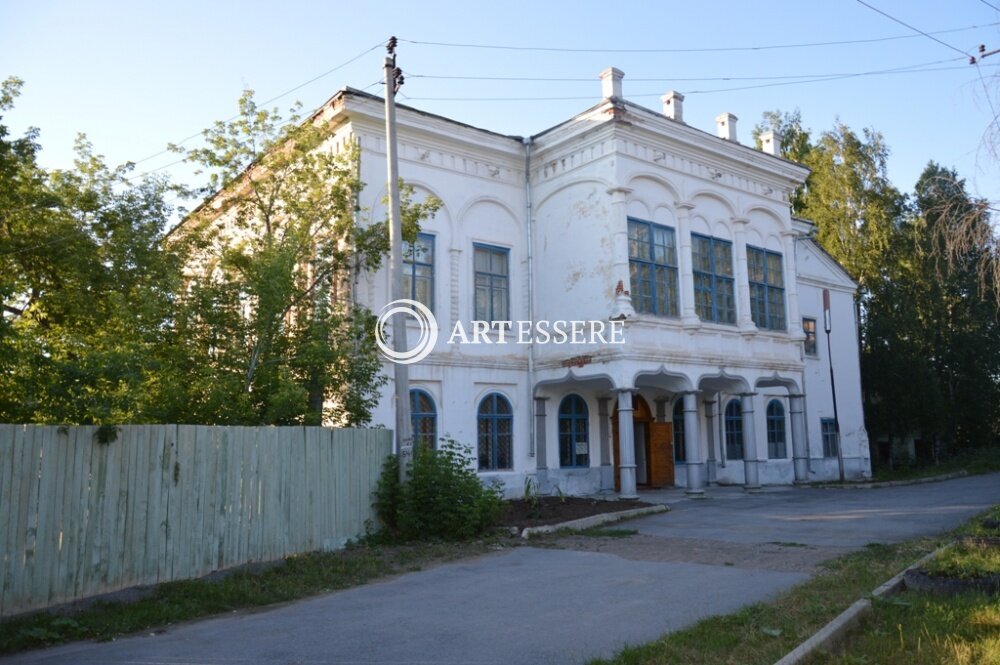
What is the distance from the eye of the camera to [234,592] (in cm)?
891

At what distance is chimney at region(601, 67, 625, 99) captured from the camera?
65.1 feet

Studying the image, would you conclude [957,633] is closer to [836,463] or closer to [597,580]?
[597,580]

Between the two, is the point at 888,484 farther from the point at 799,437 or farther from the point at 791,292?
the point at 791,292

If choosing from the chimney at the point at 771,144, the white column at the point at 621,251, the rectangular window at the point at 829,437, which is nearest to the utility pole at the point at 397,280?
the white column at the point at 621,251

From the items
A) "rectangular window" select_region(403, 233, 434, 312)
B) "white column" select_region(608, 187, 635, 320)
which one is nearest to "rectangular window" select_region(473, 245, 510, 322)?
"rectangular window" select_region(403, 233, 434, 312)

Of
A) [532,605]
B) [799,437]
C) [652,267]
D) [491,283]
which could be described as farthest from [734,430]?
[532,605]

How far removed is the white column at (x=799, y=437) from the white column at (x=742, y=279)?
298cm

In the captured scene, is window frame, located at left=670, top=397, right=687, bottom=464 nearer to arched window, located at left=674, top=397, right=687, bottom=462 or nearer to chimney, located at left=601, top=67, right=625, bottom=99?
arched window, located at left=674, top=397, right=687, bottom=462

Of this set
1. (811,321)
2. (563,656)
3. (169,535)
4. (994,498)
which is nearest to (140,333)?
(169,535)

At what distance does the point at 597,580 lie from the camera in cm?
962

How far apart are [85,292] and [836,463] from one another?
24520mm

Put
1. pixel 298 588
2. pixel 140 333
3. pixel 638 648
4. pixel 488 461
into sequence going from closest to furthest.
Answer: pixel 638 648 < pixel 298 588 < pixel 140 333 < pixel 488 461

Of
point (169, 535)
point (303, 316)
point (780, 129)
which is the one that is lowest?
point (169, 535)

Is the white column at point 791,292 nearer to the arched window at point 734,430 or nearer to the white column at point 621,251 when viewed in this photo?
the arched window at point 734,430
